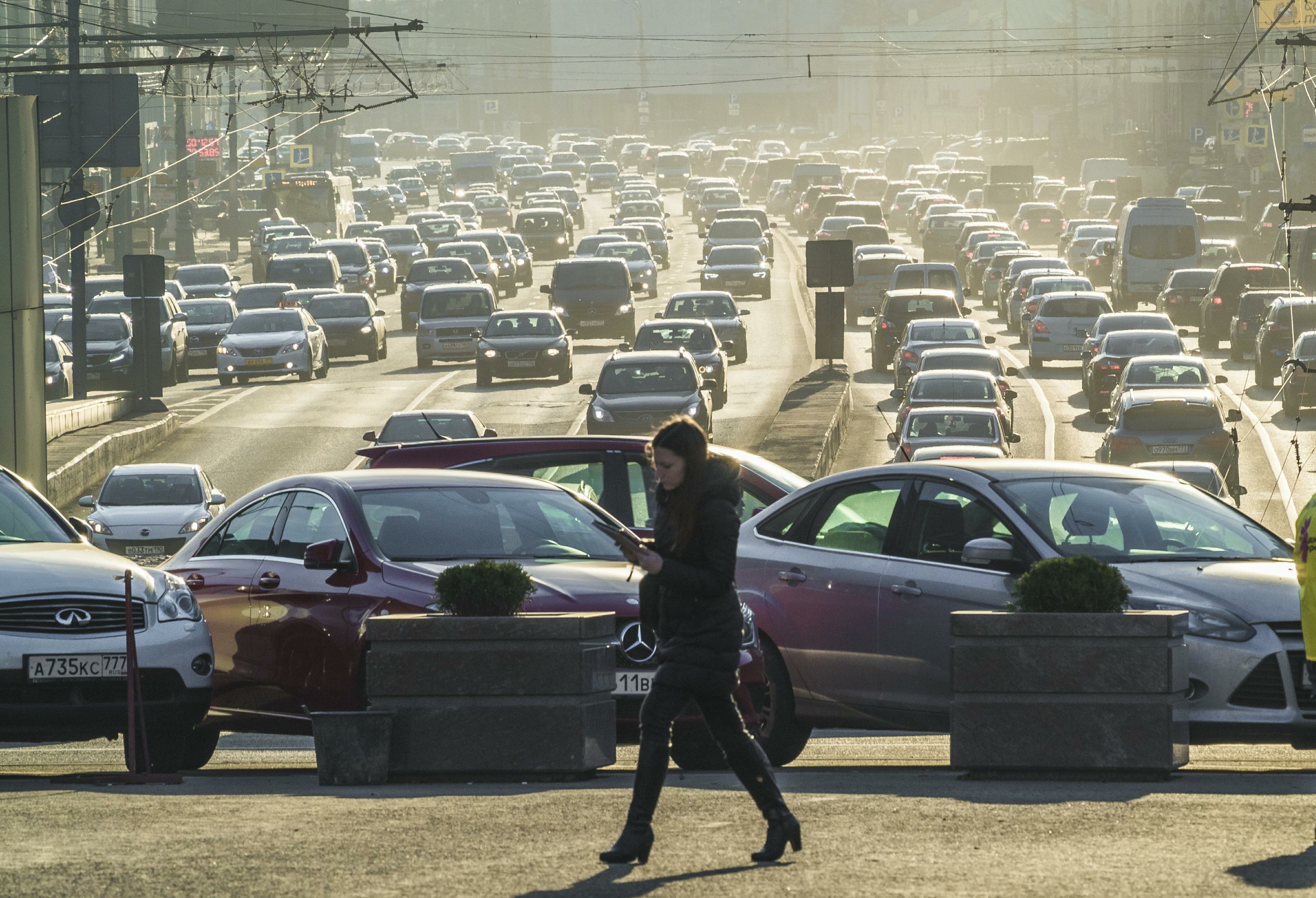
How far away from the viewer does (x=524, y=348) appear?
44625 millimetres

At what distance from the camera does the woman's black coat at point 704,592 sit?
22.6 feet

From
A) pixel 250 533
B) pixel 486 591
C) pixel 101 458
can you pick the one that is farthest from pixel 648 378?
pixel 486 591

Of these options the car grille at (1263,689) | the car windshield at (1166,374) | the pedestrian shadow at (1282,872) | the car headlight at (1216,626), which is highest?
the car headlight at (1216,626)

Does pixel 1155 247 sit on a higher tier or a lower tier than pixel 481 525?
lower

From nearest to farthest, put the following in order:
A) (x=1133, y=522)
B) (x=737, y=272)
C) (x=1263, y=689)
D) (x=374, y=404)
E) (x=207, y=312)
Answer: (x=1263, y=689), (x=1133, y=522), (x=374, y=404), (x=207, y=312), (x=737, y=272)

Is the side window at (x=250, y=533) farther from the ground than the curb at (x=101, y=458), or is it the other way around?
the side window at (x=250, y=533)

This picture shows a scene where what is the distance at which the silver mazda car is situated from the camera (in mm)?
9320

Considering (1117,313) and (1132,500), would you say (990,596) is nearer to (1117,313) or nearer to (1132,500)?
(1132,500)

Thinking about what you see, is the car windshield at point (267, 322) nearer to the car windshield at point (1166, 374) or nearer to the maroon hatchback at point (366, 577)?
the car windshield at point (1166, 374)

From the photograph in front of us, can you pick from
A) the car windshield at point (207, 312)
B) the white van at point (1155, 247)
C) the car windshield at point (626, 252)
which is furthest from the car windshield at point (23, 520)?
the car windshield at point (626, 252)

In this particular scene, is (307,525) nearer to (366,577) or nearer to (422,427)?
(366,577)

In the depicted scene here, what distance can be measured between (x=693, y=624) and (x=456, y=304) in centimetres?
4245

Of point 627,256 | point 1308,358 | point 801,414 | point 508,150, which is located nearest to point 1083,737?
point 801,414

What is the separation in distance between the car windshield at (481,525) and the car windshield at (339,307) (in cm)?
4083
